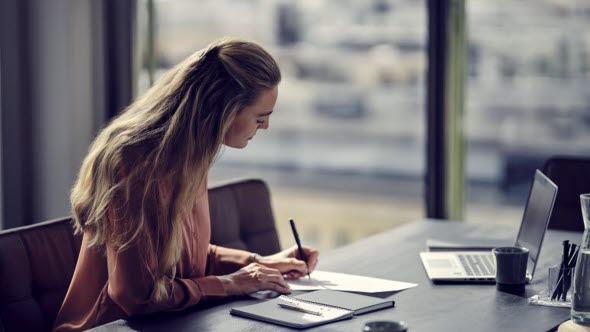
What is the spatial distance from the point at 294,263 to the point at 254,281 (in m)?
0.18

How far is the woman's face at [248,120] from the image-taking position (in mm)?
1791

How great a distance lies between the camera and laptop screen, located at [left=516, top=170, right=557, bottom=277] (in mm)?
1836

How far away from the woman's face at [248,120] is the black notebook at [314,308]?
1.17 feet

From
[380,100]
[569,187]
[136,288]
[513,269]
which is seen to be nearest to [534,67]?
[569,187]

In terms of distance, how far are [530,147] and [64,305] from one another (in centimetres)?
351

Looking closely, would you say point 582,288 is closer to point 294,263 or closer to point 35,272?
point 294,263

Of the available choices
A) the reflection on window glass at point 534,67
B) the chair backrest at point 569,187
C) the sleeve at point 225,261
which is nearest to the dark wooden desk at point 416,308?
the sleeve at point 225,261

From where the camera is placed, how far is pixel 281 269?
6.17 feet

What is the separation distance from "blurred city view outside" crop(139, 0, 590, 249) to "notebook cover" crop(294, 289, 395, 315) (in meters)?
0.61

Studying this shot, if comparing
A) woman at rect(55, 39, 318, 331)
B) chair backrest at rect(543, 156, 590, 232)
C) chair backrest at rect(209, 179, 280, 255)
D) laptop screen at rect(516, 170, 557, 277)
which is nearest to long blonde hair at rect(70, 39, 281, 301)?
woman at rect(55, 39, 318, 331)

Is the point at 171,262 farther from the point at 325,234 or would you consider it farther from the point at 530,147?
the point at 325,234

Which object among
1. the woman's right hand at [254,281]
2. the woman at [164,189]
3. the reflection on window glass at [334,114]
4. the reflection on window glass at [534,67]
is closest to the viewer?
the woman at [164,189]

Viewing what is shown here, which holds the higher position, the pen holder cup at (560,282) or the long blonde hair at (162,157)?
the long blonde hair at (162,157)

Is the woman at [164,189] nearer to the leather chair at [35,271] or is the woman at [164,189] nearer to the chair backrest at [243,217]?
the leather chair at [35,271]
